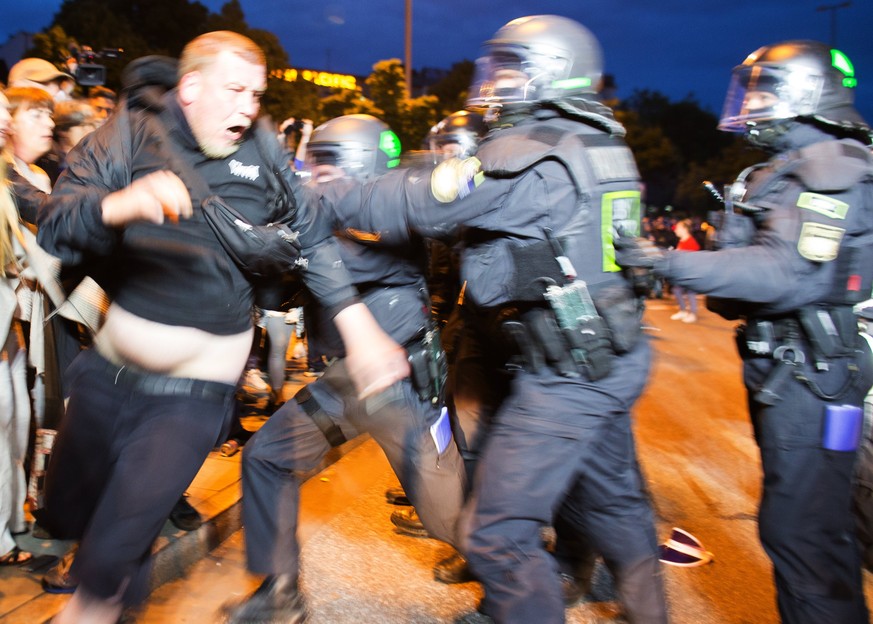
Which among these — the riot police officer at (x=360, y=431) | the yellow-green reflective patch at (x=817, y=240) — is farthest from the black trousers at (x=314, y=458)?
the yellow-green reflective patch at (x=817, y=240)

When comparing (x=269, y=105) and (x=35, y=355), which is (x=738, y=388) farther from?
(x=269, y=105)

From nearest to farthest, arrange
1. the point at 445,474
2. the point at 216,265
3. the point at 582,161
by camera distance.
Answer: the point at 216,265 < the point at 582,161 < the point at 445,474

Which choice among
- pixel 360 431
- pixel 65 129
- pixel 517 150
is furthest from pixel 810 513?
pixel 65 129

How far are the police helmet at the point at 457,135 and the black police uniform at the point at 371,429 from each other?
140 centimetres

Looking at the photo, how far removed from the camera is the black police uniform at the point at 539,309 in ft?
8.05

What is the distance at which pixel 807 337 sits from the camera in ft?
9.04

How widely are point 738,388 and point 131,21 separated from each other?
2959cm

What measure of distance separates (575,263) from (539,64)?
832 millimetres

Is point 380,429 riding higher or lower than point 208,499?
higher

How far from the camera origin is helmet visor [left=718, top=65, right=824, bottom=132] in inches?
119

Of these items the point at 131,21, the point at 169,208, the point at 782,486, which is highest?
the point at 131,21

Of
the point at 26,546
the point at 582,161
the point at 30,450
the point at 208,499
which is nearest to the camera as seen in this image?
the point at 582,161

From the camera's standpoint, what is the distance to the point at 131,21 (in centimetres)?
2997

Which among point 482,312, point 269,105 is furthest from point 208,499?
point 269,105
